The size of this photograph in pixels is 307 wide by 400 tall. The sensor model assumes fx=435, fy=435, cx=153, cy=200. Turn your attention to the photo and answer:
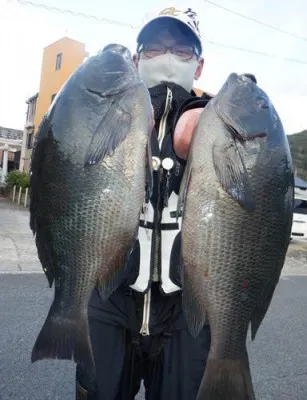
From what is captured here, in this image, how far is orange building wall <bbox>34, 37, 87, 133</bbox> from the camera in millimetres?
23938

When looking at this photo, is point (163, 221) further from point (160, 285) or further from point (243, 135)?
point (243, 135)

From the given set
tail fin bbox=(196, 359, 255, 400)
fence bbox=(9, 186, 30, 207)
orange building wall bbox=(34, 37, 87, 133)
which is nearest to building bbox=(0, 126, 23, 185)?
orange building wall bbox=(34, 37, 87, 133)

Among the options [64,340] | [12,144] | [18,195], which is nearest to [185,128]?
[64,340]

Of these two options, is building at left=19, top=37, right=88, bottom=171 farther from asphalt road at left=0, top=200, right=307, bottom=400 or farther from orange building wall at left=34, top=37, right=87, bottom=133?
asphalt road at left=0, top=200, right=307, bottom=400

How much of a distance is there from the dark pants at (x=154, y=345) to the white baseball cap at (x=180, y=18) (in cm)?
112

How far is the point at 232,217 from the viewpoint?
148cm

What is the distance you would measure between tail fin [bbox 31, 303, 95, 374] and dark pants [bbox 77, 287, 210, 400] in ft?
1.12

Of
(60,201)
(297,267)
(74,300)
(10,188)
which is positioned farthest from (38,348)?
(10,188)

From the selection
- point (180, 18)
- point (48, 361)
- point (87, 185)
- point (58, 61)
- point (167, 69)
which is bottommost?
point (48, 361)

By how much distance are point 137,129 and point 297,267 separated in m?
9.18

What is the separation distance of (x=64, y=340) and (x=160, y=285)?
1.59 ft

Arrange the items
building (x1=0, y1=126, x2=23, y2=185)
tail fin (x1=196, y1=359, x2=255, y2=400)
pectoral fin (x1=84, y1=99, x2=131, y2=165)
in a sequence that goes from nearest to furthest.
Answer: pectoral fin (x1=84, y1=99, x2=131, y2=165) < tail fin (x1=196, y1=359, x2=255, y2=400) < building (x1=0, y1=126, x2=23, y2=185)

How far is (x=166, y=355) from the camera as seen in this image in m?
1.91

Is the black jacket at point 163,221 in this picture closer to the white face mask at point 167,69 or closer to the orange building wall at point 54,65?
the white face mask at point 167,69
